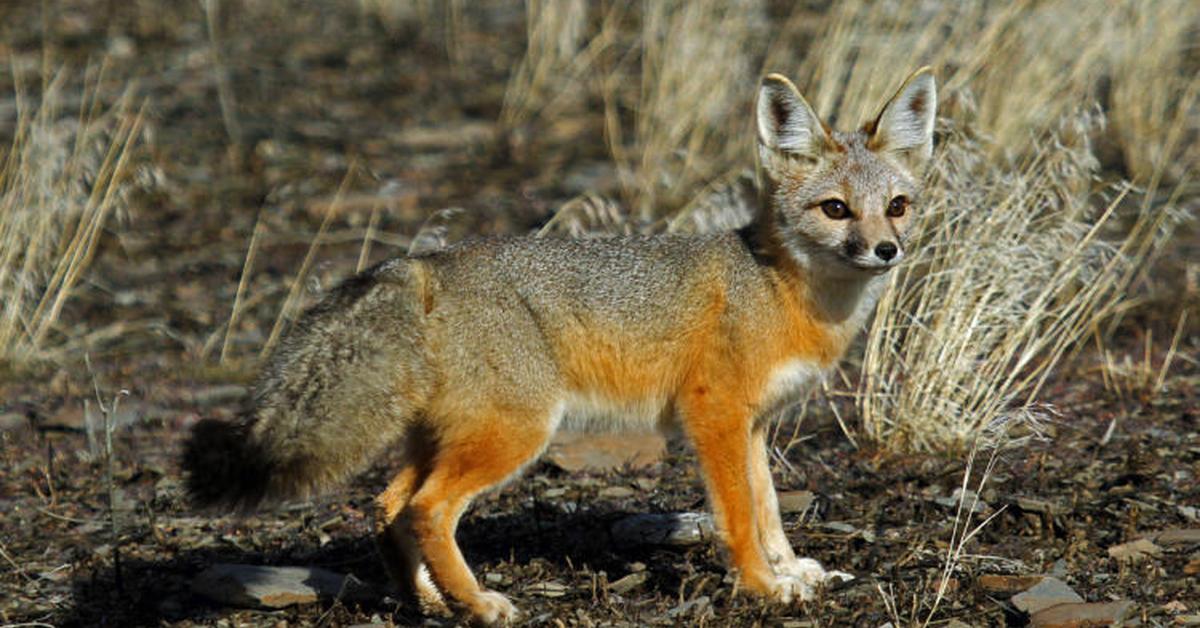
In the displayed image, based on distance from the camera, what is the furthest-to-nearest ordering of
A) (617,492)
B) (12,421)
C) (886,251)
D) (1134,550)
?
1. (12,421)
2. (617,492)
3. (1134,550)
4. (886,251)

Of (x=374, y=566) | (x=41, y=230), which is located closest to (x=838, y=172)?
(x=374, y=566)

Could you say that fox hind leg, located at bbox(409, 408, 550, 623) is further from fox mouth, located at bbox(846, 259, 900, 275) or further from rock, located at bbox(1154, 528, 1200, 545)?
rock, located at bbox(1154, 528, 1200, 545)

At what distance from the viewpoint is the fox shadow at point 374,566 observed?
5051mm

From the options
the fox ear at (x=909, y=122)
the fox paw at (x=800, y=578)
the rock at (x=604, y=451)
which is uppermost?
the fox ear at (x=909, y=122)

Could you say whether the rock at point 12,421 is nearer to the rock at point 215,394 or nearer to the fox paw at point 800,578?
the rock at point 215,394

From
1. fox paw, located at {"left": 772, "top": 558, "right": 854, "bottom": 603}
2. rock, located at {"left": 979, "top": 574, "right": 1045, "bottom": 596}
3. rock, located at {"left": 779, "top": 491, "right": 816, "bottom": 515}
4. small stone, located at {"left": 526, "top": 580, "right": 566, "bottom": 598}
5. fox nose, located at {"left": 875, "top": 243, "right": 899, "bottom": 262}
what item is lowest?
rock, located at {"left": 779, "top": 491, "right": 816, "bottom": 515}

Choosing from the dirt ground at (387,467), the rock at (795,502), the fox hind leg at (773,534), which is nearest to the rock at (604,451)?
the dirt ground at (387,467)

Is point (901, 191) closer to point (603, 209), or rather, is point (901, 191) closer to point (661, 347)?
point (661, 347)

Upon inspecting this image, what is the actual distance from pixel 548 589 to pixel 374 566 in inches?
30.0

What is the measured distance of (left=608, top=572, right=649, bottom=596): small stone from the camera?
511 cm

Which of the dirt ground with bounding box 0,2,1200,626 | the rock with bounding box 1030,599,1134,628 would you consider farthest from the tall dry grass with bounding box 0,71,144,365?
the rock with bounding box 1030,599,1134,628

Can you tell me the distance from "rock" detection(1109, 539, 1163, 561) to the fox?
0.94 metres

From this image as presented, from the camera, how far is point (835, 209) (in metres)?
5.08

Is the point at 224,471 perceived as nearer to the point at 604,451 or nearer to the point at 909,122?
the point at 604,451
